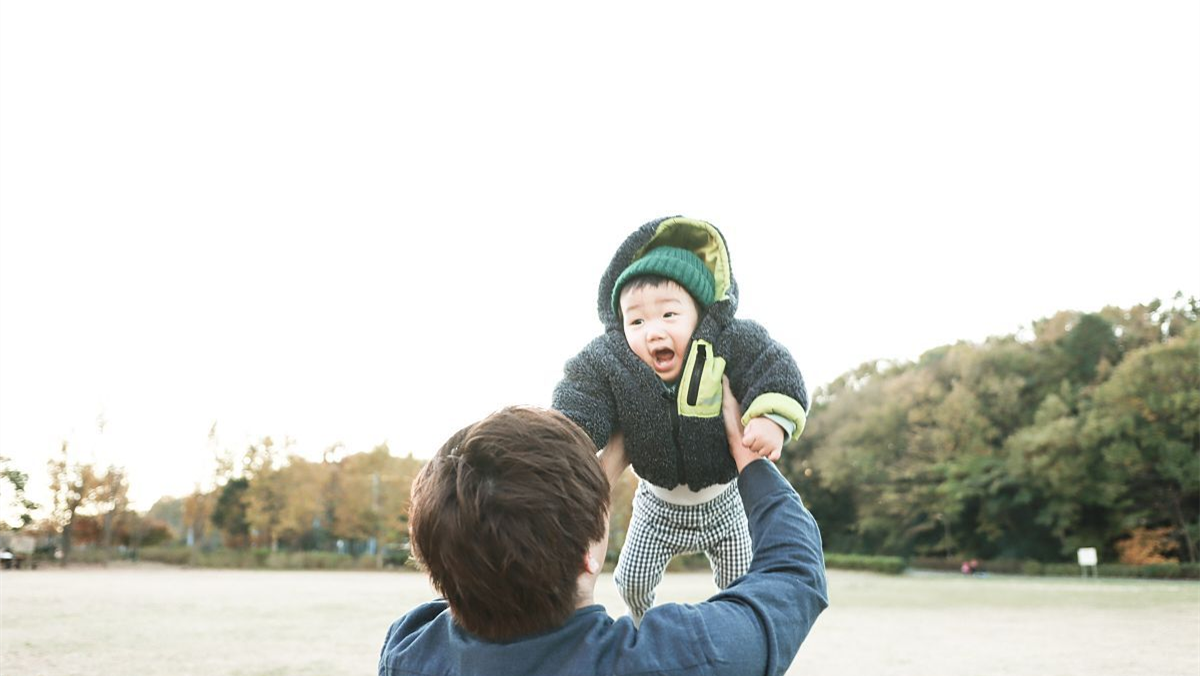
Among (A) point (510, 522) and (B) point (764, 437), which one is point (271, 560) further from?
(A) point (510, 522)

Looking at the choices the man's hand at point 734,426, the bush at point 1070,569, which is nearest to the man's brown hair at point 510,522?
the man's hand at point 734,426

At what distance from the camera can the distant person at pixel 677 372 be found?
2.52m

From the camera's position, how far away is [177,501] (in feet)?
183

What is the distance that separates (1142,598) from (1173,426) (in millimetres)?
18221

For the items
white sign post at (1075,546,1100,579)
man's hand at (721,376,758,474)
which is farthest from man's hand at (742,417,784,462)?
white sign post at (1075,546,1100,579)

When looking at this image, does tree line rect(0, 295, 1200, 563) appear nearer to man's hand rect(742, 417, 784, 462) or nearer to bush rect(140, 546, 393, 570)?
bush rect(140, 546, 393, 570)

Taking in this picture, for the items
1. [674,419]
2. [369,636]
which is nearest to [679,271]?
[674,419]

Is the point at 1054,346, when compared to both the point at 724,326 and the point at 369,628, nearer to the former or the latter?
the point at 369,628

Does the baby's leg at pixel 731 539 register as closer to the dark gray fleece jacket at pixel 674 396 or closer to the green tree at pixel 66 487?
the dark gray fleece jacket at pixel 674 396

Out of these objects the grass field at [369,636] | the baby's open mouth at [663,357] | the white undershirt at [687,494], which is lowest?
the grass field at [369,636]

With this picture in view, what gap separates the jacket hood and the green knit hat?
43 mm

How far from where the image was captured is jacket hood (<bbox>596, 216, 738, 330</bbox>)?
2746 millimetres

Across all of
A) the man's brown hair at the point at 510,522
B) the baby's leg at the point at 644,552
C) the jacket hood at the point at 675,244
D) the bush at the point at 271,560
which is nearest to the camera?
the man's brown hair at the point at 510,522

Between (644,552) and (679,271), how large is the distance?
96cm
